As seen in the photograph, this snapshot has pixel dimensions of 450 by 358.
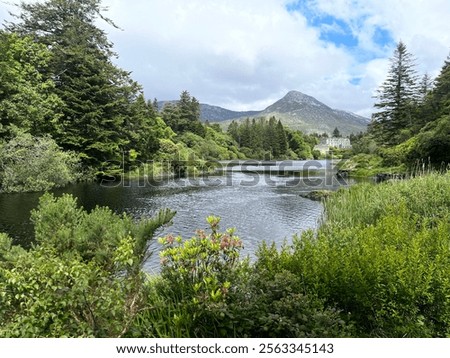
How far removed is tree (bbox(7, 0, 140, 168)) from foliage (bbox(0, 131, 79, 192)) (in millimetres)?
7181

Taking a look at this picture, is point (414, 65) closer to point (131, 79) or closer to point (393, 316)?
point (131, 79)

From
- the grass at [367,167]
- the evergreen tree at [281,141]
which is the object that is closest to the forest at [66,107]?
the grass at [367,167]

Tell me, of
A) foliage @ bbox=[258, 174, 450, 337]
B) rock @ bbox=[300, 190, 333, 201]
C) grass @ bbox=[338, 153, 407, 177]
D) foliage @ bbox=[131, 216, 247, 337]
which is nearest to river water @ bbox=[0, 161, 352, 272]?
rock @ bbox=[300, 190, 333, 201]

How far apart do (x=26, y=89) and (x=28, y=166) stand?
25.3ft

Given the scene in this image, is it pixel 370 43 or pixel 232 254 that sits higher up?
pixel 370 43

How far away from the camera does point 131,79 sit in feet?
125

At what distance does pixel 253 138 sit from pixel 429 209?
94718 mm

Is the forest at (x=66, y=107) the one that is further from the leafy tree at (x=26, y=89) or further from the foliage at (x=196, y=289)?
the foliage at (x=196, y=289)

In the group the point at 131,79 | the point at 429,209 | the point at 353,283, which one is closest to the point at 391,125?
the point at 131,79

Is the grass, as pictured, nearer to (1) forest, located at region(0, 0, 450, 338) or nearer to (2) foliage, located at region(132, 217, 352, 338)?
(1) forest, located at region(0, 0, 450, 338)

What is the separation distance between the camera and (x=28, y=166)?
2316cm

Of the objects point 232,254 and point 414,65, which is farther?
point 414,65

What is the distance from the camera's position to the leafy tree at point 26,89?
84.3 feet
